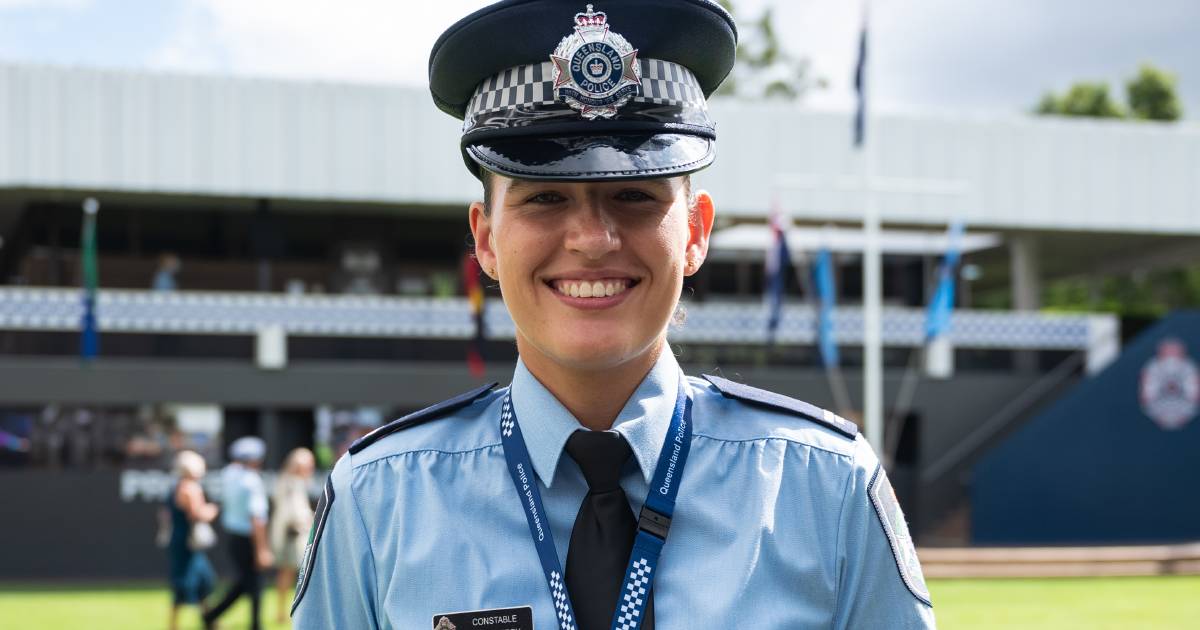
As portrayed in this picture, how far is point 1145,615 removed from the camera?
480 inches

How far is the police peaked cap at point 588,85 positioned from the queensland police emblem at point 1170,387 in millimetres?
20313

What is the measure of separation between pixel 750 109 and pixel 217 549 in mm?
11655

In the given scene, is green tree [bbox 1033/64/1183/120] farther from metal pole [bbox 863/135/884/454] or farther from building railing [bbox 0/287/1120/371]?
metal pole [bbox 863/135/884/454]

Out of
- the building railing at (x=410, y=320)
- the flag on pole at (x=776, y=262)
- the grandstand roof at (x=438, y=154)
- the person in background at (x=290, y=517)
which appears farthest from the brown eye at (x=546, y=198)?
the building railing at (x=410, y=320)

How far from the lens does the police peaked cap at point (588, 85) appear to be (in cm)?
196

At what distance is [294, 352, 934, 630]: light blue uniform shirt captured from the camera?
1992 mm

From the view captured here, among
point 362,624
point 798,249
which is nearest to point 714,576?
point 362,624

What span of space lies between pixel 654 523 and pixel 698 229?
1.64ft

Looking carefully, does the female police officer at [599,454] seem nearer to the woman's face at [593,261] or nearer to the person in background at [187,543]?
the woman's face at [593,261]

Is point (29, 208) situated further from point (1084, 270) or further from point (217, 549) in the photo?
point (1084, 270)

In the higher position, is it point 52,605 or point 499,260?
point 499,260

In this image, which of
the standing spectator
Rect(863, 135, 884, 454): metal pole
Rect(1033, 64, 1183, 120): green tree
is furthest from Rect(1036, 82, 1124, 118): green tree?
the standing spectator

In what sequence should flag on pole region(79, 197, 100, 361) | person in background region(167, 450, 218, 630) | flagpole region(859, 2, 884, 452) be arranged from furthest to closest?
flag on pole region(79, 197, 100, 361), flagpole region(859, 2, 884, 452), person in background region(167, 450, 218, 630)

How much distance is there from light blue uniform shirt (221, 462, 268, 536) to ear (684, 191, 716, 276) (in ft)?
30.7
